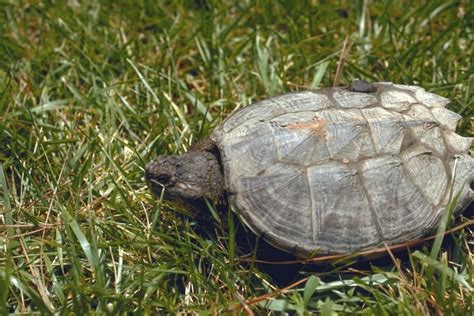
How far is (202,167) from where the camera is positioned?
8.47 feet

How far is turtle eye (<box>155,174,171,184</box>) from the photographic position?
2578mm

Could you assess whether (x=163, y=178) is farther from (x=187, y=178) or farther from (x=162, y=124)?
(x=162, y=124)

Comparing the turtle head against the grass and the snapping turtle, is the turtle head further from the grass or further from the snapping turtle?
the grass

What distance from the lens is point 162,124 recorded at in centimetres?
310

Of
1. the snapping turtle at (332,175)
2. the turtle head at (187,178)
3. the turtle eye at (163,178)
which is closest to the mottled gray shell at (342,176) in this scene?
the snapping turtle at (332,175)

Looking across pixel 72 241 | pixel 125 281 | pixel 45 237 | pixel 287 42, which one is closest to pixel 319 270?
pixel 125 281

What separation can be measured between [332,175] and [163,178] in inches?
27.2

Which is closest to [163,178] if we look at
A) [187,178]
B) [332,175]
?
[187,178]

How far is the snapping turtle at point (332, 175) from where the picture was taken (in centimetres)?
237

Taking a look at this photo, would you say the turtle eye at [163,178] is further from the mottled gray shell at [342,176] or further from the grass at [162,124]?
the mottled gray shell at [342,176]

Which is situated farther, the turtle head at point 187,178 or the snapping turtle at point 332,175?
the turtle head at point 187,178

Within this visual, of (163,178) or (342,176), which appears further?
(163,178)

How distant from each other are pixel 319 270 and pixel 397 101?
78cm

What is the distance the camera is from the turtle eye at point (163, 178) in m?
2.58
